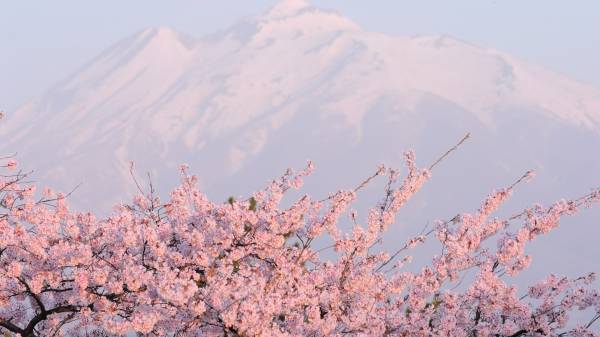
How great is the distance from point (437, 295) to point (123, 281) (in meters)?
3.07

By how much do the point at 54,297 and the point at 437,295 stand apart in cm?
381

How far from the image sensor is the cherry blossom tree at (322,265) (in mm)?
6996

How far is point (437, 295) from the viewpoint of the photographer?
7926mm

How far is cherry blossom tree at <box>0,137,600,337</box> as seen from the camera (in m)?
7.00

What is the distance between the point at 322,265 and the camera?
293 inches

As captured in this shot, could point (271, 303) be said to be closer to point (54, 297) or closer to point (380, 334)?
point (380, 334)

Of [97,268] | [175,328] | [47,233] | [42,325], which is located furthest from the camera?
[42,325]

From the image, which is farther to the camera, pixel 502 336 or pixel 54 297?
pixel 54 297

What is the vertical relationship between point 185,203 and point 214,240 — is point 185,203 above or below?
above

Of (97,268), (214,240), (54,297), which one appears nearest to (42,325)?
(54,297)

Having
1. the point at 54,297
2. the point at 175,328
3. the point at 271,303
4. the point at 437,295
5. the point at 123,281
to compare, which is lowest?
the point at 437,295

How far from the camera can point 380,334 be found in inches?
270

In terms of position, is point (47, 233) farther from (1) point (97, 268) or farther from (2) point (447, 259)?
(2) point (447, 259)

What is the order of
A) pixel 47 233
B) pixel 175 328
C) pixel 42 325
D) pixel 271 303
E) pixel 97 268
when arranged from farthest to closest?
1. pixel 42 325
2. pixel 47 233
3. pixel 97 268
4. pixel 175 328
5. pixel 271 303
